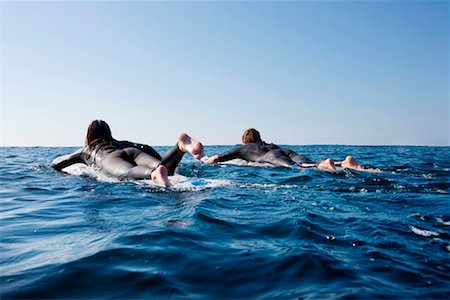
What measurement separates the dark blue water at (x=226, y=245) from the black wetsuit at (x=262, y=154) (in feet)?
18.3

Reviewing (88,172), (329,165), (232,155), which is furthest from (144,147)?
(329,165)

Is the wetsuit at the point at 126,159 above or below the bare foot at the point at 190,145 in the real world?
below

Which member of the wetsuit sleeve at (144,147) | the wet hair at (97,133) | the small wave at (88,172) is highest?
the wet hair at (97,133)

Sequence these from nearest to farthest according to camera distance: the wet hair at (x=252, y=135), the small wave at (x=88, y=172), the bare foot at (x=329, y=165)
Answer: the small wave at (x=88, y=172), the bare foot at (x=329, y=165), the wet hair at (x=252, y=135)

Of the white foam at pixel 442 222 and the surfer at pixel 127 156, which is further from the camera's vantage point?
the surfer at pixel 127 156

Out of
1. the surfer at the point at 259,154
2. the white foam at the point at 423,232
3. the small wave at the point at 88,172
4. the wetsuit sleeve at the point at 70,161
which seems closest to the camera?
the white foam at the point at 423,232

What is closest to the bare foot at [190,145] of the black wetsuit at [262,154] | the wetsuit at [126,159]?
the wetsuit at [126,159]

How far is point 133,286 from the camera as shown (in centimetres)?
243

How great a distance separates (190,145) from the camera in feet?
19.1

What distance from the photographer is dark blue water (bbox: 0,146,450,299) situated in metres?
2.44

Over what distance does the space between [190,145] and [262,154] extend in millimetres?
6880

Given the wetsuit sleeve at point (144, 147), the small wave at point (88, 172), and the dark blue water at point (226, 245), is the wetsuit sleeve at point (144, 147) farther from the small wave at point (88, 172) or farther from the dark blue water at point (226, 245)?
the dark blue water at point (226, 245)

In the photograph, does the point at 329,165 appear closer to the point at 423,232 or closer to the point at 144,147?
the point at 144,147

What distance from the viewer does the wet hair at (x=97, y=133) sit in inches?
341
